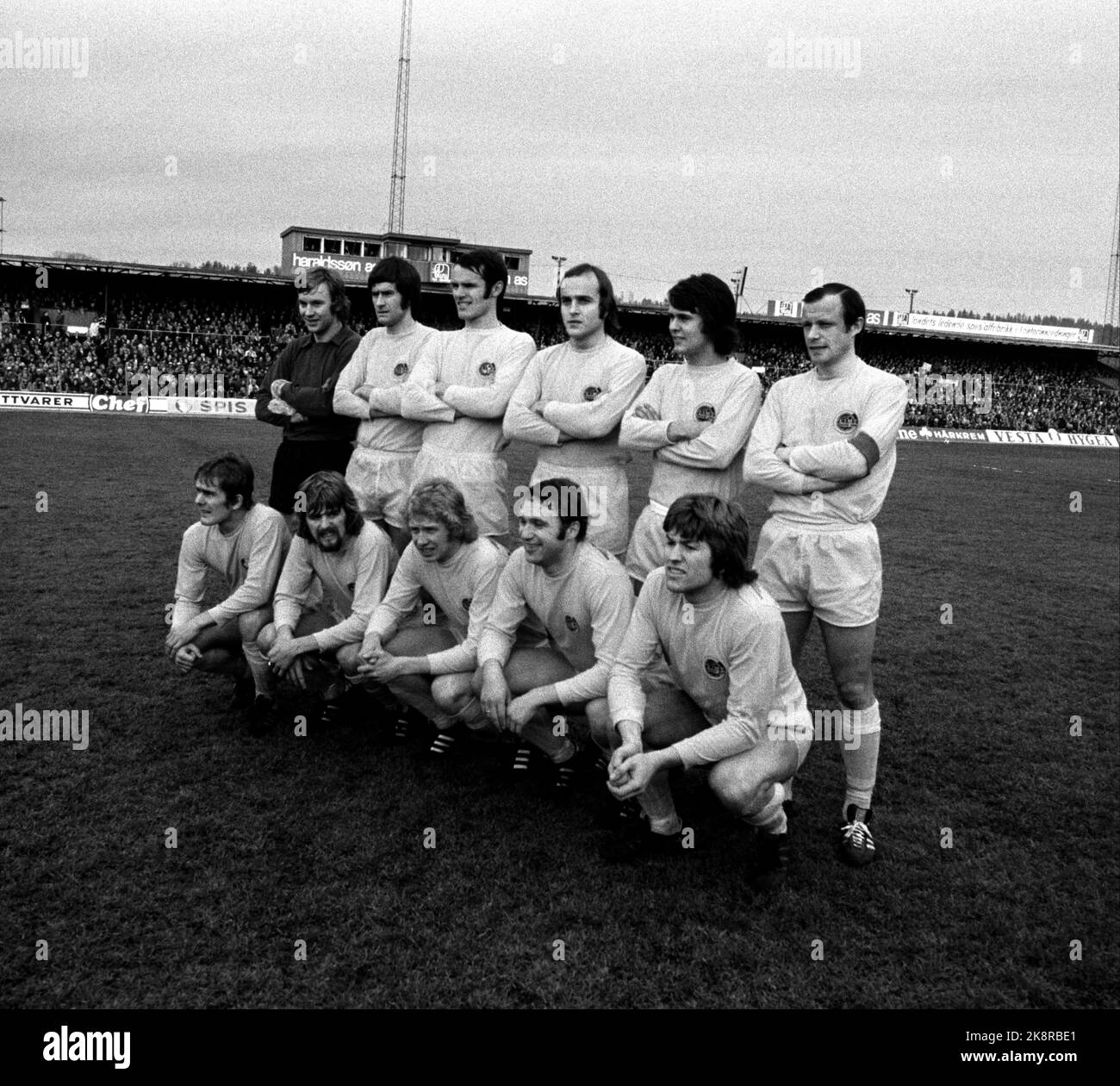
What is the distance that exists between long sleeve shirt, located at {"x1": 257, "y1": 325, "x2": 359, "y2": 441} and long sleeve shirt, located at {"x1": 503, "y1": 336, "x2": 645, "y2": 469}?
1.38m

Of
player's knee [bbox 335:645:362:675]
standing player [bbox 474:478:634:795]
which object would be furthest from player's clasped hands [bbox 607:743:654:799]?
player's knee [bbox 335:645:362:675]

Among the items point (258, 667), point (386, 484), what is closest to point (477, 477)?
point (386, 484)

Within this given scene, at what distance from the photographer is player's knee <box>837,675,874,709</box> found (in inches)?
168

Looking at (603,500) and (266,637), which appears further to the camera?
(266,637)

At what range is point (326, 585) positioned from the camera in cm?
557

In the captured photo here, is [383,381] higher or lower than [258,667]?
higher

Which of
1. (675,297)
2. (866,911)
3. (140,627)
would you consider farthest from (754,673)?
(140,627)

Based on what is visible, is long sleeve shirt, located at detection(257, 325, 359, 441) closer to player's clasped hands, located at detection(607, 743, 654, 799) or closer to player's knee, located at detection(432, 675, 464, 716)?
player's knee, located at detection(432, 675, 464, 716)

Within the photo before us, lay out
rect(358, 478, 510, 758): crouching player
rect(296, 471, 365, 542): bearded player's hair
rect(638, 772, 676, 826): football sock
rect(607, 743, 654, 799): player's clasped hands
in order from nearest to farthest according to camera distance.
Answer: rect(607, 743, 654, 799): player's clasped hands → rect(638, 772, 676, 826): football sock → rect(358, 478, 510, 758): crouching player → rect(296, 471, 365, 542): bearded player's hair

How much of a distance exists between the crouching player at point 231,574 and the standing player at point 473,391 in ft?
2.99

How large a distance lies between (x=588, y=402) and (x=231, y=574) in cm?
228

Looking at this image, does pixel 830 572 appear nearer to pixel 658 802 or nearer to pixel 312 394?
pixel 658 802
